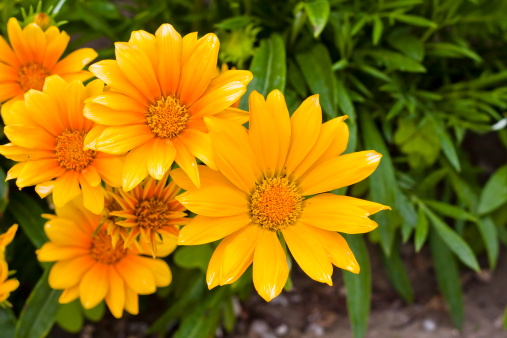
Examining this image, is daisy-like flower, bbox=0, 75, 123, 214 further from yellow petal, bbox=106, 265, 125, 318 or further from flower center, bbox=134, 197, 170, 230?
yellow petal, bbox=106, 265, 125, 318

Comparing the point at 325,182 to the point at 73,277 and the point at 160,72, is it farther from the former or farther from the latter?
the point at 73,277

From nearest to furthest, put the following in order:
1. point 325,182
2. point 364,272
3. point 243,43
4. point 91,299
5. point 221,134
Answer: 1. point 221,134
2. point 325,182
3. point 91,299
4. point 243,43
5. point 364,272

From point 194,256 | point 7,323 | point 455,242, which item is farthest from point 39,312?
point 455,242

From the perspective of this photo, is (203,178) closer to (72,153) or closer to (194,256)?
(72,153)

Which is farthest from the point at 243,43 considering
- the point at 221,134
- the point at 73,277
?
the point at 73,277

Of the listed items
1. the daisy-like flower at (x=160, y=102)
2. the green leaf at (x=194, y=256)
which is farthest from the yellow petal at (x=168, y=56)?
the green leaf at (x=194, y=256)

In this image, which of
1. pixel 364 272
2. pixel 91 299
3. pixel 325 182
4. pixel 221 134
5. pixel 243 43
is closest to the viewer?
pixel 221 134

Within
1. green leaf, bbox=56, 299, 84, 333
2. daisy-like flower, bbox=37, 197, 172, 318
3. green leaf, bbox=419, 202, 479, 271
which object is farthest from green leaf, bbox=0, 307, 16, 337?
green leaf, bbox=419, 202, 479, 271
